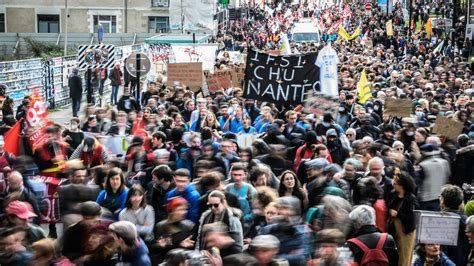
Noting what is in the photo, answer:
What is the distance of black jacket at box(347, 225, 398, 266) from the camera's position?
8.13m

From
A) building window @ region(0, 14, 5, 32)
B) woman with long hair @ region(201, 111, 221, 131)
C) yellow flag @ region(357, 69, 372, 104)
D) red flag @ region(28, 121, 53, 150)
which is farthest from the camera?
building window @ region(0, 14, 5, 32)

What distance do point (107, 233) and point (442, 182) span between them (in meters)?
5.10

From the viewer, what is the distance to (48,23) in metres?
62.6

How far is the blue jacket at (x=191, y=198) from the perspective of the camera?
9.35 m

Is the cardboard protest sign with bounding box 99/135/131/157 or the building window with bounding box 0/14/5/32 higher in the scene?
the cardboard protest sign with bounding box 99/135/131/157

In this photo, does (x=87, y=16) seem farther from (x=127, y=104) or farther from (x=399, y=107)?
(x=399, y=107)

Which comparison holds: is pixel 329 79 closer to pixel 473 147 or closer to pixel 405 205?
pixel 473 147

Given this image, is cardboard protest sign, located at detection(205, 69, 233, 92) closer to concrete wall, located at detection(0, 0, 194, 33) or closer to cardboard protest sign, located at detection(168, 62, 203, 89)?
cardboard protest sign, located at detection(168, 62, 203, 89)

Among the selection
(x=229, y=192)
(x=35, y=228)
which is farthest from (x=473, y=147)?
(x=35, y=228)

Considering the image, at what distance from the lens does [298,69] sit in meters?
16.1

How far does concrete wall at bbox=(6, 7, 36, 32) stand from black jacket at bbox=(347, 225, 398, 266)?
55571 mm

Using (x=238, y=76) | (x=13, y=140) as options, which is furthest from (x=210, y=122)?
(x=238, y=76)

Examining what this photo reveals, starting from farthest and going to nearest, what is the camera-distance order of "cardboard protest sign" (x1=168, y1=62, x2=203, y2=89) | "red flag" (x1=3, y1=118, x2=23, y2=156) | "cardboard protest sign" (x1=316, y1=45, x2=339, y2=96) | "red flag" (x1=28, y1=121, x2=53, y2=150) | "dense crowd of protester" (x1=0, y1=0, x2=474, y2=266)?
"cardboard protest sign" (x1=168, y1=62, x2=203, y2=89)
"cardboard protest sign" (x1=316, y1=45, x2=339, y2=96)
"red flag" (x1=3, y1=118, x2=23, y2=156)
"red flag" (x1=28, y1=121, x2=53, y2=150)
"dense crowd of protester" (x1=0, y1=0, x2=474, y2=266)

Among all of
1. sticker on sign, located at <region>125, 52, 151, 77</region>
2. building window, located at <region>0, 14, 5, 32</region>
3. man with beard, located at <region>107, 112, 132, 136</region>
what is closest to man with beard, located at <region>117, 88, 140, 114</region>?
sticker on sign, located at <region>125, 52, 151, 77</region>
